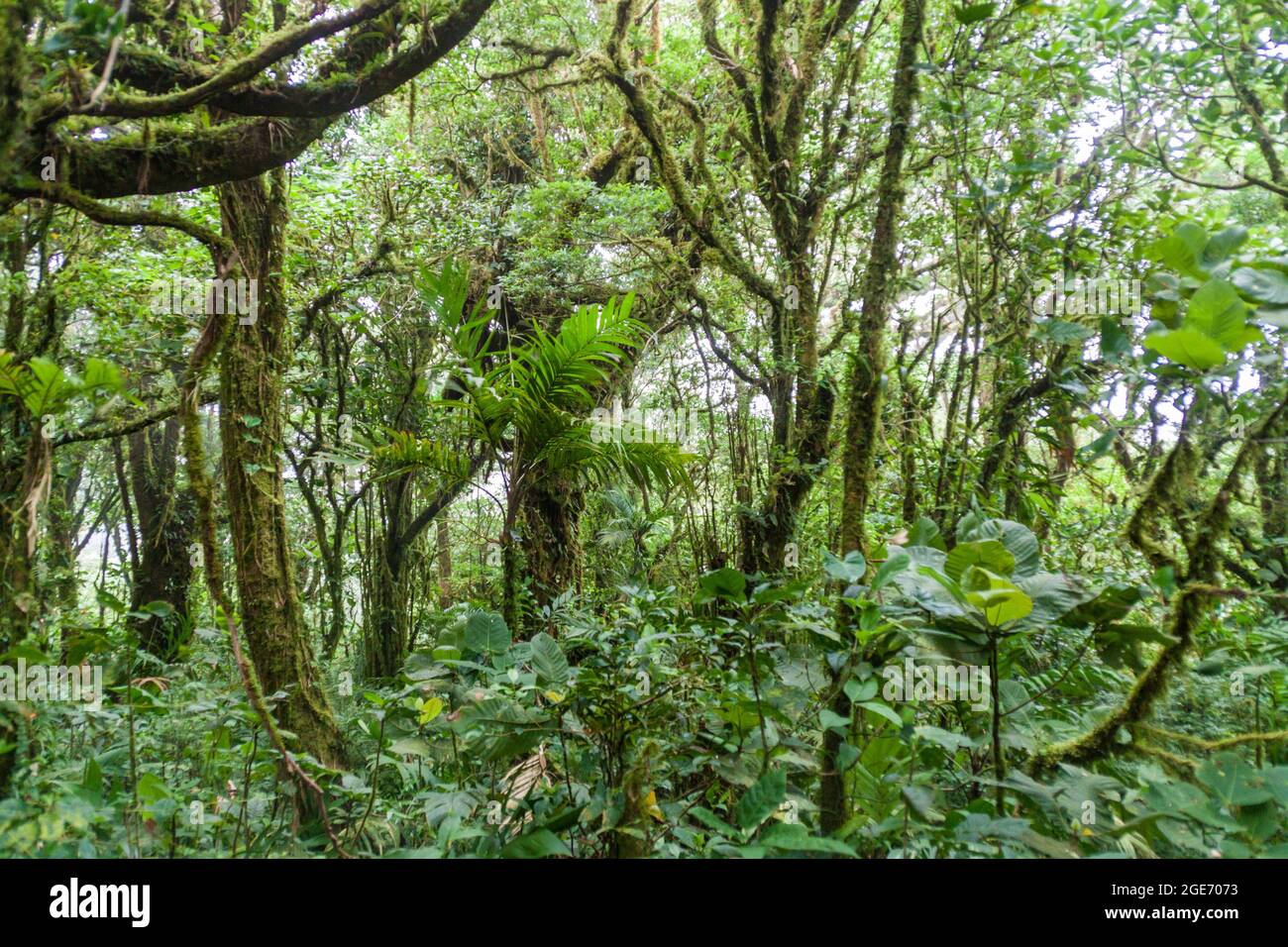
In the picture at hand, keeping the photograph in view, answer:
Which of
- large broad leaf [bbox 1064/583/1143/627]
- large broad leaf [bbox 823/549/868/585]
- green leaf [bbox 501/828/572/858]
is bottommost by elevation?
green leaf [bbox 501/828/572/858]

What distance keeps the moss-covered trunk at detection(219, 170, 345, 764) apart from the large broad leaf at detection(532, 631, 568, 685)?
7.07 ft

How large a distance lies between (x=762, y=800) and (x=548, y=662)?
0.65 meters

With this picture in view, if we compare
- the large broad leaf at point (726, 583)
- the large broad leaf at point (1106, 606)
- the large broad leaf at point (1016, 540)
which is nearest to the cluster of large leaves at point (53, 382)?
the large broad leaf at point (726, 583)

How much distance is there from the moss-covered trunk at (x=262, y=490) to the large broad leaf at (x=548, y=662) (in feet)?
7.07

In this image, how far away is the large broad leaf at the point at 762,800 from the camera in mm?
1295

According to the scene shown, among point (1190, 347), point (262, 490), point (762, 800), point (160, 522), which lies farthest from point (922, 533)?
point (160, 522)

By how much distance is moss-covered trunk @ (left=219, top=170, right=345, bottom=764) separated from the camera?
3375 millimetres

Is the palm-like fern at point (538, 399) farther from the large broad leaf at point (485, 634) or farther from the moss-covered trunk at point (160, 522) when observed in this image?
the moss-covered trunk at point (160, 522)

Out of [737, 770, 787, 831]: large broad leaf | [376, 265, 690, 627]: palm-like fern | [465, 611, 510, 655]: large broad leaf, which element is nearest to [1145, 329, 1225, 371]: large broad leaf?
[737, 770, 787, 831]: large broad leaf

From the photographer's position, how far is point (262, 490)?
3.46 metres

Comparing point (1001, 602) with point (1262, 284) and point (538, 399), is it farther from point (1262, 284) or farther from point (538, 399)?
point (538, 399)

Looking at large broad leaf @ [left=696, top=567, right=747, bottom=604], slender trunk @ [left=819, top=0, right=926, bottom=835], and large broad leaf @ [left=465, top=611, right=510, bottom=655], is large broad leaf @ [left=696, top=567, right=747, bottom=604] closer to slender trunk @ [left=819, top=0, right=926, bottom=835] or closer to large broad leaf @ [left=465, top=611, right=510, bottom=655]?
large broad leaf @ [left=465, top=611, right=510, bottom=655]
